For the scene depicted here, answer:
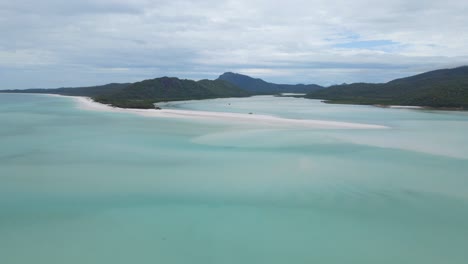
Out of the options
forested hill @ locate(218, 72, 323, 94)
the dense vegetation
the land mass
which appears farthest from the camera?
forested hill @ locate(218, 72, 323, 94)

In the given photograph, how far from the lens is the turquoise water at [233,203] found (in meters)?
6.75

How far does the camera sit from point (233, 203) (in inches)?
351

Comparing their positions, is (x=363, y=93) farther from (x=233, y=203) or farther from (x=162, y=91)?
(x=233, y=203)

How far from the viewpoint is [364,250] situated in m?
6.78

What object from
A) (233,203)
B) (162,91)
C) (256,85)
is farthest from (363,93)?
(256,85)

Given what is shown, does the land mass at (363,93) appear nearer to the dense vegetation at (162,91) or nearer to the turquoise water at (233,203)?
the dense vegetation at (162,91)

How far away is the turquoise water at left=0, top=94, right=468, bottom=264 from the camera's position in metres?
6.75

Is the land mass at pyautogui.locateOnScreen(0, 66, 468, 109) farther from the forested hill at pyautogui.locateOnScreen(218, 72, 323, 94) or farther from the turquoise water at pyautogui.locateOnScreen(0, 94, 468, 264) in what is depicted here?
the forested hill at pyautogui.locateOnScreen(218, 72, 323, 94)

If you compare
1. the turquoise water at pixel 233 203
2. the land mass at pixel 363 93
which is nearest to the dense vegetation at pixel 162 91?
the land mass at pixel 363 93

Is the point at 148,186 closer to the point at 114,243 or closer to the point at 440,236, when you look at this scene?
the point at 114,243

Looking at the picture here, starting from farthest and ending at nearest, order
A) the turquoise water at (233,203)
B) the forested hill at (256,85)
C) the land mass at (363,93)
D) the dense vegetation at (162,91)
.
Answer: the forested hill at (256,85) → the dense vegetation at (162,91) → the land mass at (363,93) → the turquoise water at (233,203)

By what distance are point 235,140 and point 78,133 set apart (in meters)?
8.59

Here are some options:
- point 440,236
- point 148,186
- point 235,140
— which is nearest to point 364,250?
point 440,236

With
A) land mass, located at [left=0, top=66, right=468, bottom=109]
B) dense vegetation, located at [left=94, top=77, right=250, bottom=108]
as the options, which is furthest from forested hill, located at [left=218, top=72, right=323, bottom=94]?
dense vegetation, located at [left=94, top=77, right=250, bottom=108]
